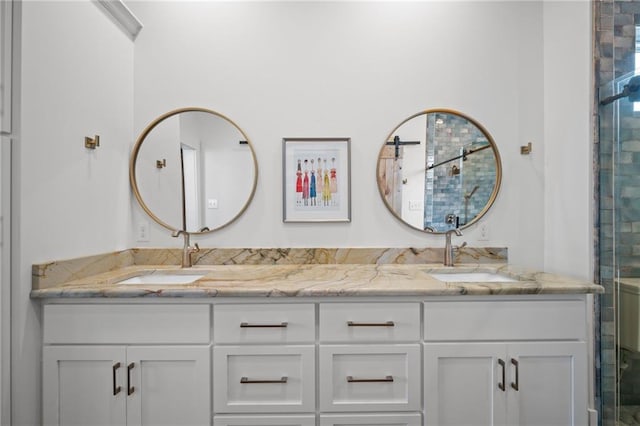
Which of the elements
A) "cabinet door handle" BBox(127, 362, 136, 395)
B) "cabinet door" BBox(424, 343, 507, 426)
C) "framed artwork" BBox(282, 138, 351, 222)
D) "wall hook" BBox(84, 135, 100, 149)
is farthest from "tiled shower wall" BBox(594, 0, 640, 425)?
"wall hook" BBox(84, 135, 100, 149)

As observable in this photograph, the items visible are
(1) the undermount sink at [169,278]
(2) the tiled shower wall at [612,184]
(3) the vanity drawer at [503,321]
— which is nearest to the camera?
(3) the vanity drawer at [503,321]

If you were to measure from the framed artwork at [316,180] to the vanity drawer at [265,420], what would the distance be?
1020 millimetres

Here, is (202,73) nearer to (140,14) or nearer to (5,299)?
(140,14)

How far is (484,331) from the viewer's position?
142 centimetres

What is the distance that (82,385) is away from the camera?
139cm

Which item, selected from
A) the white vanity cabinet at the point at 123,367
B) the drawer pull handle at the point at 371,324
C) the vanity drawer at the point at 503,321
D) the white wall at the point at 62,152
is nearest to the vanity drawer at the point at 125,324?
the white vanity cabinet at the point at 123,367

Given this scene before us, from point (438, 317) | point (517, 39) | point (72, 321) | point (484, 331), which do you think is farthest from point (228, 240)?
point (517, 39)

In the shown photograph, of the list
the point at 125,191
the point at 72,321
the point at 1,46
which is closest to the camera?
the point at 1,46

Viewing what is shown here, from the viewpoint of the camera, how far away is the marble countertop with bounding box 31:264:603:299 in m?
1.38

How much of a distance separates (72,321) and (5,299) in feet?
0.77

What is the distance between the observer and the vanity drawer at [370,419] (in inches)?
55.2

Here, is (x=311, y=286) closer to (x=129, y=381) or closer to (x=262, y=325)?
(x=262, y=325)

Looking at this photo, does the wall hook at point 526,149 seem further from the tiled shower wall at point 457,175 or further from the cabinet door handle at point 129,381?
the cabinet door handle at point 129,381

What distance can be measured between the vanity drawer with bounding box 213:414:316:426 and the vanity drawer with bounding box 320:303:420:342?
1.08 ft
